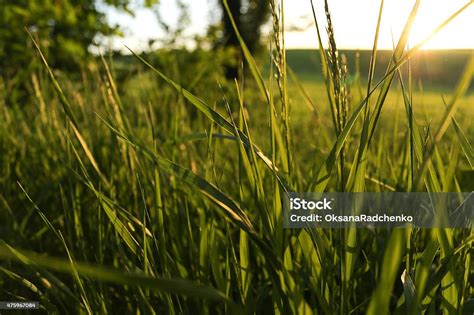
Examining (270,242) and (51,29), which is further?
(51,29)

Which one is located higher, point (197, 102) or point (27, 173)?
point (197, 102)

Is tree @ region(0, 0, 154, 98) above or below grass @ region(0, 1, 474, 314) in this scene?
above

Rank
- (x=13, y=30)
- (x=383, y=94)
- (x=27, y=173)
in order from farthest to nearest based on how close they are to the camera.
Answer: (x=13, y=30) → (x=27, y=173) → (x=383, y=94)

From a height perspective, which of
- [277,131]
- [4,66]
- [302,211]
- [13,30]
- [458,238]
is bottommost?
[458,238]

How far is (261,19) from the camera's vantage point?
44.2ft

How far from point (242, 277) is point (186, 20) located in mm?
5064

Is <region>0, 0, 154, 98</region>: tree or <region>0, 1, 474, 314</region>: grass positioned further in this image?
<region>0, 0, 154, 98</region>: tree

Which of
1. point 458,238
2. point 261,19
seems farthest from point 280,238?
point 261,19

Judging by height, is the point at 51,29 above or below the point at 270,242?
above

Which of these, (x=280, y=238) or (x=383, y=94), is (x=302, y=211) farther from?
(x=383, y=94)

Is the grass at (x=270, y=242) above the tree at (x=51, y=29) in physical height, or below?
below

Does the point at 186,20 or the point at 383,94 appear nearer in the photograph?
the point at 383,94

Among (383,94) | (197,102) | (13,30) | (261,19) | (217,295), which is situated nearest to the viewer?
(217,295)

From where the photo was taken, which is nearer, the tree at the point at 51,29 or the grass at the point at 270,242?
the grass at the point at 270,242
